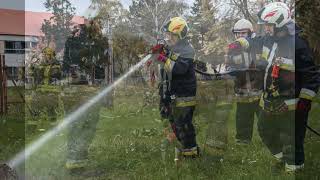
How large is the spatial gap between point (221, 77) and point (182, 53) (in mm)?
374

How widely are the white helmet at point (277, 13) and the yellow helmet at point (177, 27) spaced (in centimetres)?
64

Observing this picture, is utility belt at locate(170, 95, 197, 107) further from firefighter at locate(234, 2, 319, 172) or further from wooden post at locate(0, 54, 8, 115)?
wooden post at locate(0, 54, 8, 115)

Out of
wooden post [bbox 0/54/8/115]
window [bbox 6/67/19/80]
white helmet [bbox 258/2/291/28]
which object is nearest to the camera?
white helmet [bbox 258/2/291/28]

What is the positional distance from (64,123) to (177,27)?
1.28 metres

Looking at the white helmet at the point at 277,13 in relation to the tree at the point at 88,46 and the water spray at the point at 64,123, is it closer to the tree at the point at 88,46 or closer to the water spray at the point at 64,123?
the water spray at the point at 64,123

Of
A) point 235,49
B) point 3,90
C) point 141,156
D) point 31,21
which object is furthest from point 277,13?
point 3,90

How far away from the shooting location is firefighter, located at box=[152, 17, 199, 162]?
4020mm

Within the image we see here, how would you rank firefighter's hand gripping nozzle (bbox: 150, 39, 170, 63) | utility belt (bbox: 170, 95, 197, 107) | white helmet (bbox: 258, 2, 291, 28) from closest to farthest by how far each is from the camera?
white helmet (bbox: 258, 2, 291, 28) < firefighter's hand gripping nozzle (bbox: 150, 39, 170, 63) < utility belt (bbox: 170, 95, 197, 107)

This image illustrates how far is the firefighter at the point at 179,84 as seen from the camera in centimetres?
402

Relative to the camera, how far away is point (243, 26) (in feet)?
13.3

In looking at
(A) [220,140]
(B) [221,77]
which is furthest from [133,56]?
(A) [220,140]

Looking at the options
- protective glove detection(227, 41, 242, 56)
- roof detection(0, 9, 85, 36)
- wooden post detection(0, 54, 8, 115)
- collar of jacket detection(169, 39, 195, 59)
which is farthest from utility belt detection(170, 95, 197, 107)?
wooden post detection(0, 54, 8, 115)

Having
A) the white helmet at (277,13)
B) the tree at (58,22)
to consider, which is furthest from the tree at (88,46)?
the white helmet at (277,13)

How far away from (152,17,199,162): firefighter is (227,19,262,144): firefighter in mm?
363
